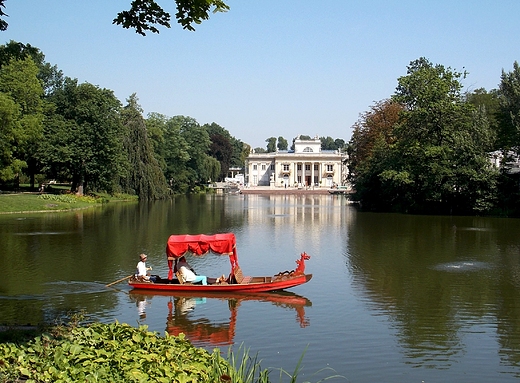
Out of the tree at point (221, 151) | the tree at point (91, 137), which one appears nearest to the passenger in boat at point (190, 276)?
the tree at point (91, 137)

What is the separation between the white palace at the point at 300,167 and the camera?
121 meters

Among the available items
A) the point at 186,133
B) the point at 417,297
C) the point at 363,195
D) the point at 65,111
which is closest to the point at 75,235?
the point at 417,297

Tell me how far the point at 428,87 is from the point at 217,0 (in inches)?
1574

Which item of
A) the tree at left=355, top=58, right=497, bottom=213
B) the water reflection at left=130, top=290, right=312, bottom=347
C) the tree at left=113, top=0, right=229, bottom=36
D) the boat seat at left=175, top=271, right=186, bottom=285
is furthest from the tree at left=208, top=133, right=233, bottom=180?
the tree at left=113, top=0, right=229, bottom=36

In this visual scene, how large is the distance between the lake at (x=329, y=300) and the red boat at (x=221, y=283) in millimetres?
283

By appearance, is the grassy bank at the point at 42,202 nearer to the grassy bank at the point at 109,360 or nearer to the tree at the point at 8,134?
the tree at the point at 8,134

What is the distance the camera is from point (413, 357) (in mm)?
10930

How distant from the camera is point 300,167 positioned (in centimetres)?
12325

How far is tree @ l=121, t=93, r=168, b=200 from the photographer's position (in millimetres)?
57969

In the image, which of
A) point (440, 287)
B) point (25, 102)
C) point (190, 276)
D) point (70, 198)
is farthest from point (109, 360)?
point (25, 102)

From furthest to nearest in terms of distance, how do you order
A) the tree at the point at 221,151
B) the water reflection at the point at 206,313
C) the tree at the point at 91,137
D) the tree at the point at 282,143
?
1. the tree at the point at 282,143
2. the tree at the point at 221,151
3. the tree at the point at 91,137
4. the water reflection at the point at 206,313

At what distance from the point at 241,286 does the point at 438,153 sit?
31.5m

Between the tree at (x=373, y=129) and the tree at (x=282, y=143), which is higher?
the tree at (x=282, y=143)

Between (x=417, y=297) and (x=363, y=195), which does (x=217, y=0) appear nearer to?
(x=417, y=297)
